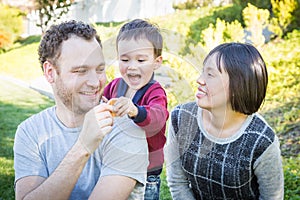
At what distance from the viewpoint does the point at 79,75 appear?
198 cm

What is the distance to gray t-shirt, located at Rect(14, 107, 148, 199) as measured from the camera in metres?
1.88

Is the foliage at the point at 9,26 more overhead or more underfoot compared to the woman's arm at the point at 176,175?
more underfoot

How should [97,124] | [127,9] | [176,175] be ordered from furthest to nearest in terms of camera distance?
[127,9] → [176,175] → [97,124]

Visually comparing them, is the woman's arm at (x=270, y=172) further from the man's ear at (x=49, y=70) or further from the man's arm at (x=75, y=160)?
the man's ear at (x=49, y=70)

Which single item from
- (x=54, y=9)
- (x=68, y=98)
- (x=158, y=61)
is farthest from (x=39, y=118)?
(x=54, y=9)

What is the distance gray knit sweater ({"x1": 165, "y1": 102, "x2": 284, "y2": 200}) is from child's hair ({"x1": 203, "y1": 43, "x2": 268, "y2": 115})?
0.13 meters

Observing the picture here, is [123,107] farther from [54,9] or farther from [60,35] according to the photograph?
[54,9]

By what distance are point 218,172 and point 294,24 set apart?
27.7 feet

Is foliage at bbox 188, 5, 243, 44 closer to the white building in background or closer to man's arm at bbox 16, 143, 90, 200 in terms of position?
the white building in background

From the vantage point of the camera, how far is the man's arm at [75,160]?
1.71m

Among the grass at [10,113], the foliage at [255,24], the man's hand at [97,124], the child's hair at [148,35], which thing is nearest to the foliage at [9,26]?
the grass at [10,113]

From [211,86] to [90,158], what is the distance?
2.00 feet

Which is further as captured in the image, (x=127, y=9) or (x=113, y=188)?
(x=127, y=9)

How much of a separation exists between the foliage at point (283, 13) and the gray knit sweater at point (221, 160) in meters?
7.96
